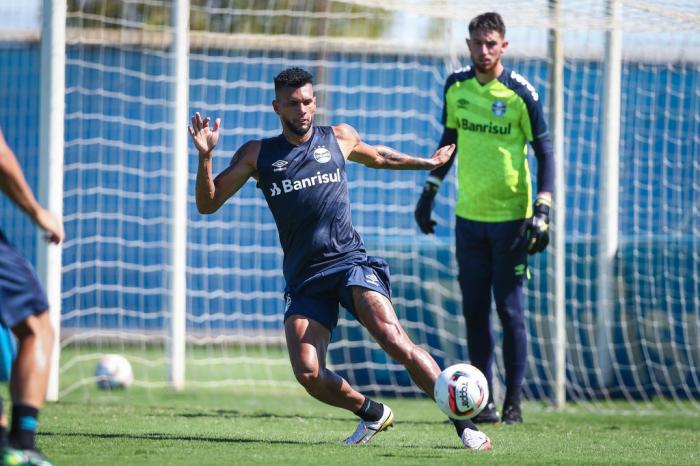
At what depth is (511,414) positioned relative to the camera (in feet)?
25.8

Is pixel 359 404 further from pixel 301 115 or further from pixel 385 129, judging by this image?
pixel 385 129

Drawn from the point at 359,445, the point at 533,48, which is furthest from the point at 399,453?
the point at 533,48

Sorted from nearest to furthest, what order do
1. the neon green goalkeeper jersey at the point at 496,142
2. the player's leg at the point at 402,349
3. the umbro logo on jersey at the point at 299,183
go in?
1. the player's leg at the point at 402,349
2. the umbro logo on jersey at the point at 299,183
3. the neon green goalkeeper jersey at the point at 496,142

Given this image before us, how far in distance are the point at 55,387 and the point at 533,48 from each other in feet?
18.4

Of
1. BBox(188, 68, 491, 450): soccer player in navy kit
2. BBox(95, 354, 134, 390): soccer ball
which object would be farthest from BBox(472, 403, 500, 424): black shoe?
BBox(95, 354, 134, 390): soccer ball

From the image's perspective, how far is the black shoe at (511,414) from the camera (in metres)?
7.86

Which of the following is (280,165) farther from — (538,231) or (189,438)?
(538,231)

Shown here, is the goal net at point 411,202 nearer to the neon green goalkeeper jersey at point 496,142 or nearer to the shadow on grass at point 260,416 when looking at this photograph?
the neon green goalkeeper jersey at point 496,142

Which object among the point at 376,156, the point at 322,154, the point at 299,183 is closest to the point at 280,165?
the point at 299,183

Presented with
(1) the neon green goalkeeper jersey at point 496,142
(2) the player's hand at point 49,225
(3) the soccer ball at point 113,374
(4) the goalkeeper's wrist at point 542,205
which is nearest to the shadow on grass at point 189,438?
(2) the player's hand at point 49,225

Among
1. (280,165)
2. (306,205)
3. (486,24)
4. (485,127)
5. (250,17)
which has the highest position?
(250,17)

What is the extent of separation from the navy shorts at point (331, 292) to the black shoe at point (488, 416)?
5.36ft

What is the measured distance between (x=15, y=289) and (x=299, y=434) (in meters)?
2.65

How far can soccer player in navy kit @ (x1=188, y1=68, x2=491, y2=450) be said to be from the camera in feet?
20.6
